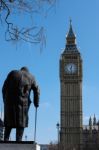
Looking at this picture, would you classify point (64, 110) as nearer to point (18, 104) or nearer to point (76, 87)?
point (76, 87)

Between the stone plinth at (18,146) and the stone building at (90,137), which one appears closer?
the stone plinth at (18,146)

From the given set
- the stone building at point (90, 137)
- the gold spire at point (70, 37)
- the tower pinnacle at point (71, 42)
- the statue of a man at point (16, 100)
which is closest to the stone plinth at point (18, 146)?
the statue of a man at point (16, 100)

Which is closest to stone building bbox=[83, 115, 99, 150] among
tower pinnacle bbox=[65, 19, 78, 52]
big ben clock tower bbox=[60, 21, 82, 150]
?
big ben clock tower bbox=[60, 21, 82, 150]

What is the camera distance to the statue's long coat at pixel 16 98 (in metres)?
11.0

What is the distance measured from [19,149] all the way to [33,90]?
5.03 ft

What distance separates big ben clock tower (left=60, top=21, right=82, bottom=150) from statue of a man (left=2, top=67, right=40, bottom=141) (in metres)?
120

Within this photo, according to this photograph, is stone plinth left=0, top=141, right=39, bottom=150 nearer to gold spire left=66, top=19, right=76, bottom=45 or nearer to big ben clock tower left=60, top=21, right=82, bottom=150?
big ben clock tower left=60, top=21, right=82, bottom=150

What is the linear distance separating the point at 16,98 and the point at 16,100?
0.14 ft

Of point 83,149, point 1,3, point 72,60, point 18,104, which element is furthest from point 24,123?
point 72,60

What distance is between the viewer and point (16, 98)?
1105cm

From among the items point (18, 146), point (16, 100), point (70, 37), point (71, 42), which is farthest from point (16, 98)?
Answer: point (70, 37)

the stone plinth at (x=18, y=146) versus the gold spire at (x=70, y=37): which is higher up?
the gold spire at (x=70, y=37)

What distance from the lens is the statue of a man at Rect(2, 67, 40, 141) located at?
11.0 meters

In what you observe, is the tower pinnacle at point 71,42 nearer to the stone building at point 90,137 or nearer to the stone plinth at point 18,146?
the stone building at point 90,137
